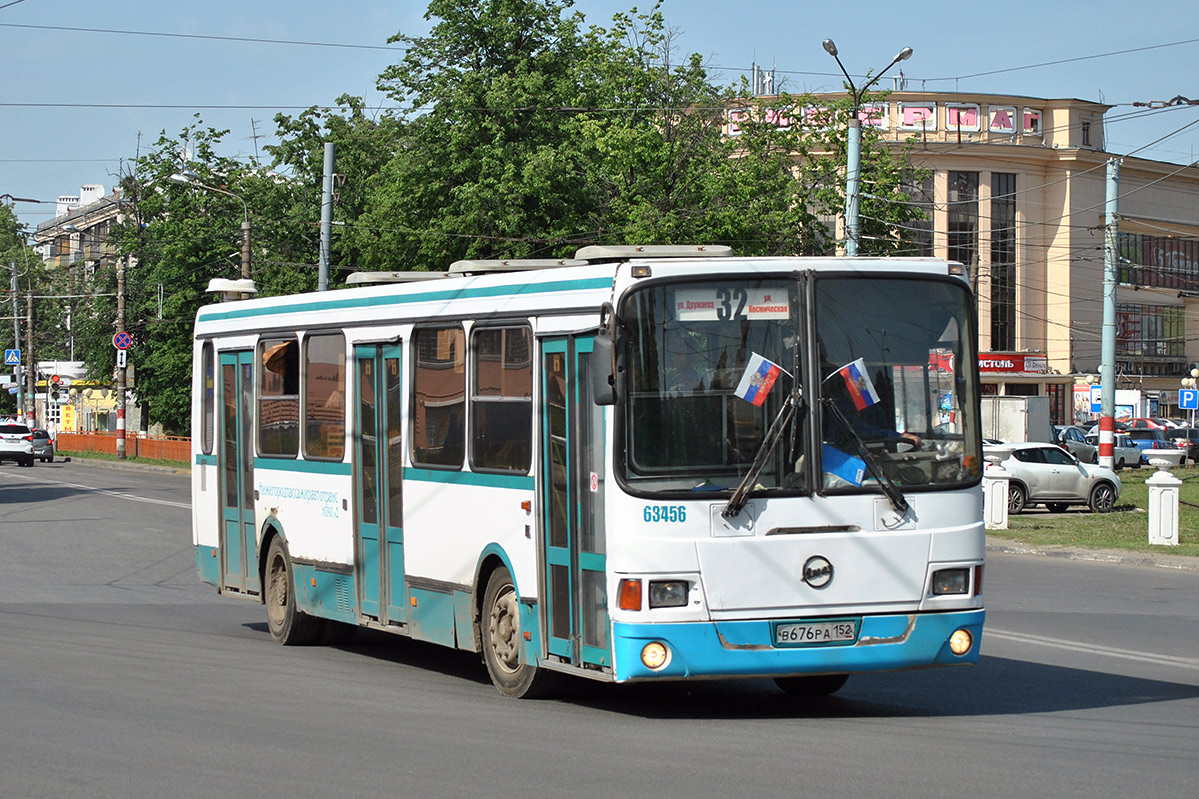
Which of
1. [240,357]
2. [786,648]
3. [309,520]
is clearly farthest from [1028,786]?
[240,357]

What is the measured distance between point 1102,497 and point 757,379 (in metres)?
25.4

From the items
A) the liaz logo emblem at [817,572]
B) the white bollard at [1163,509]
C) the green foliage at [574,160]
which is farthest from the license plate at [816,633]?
the green foliage at [574,160]

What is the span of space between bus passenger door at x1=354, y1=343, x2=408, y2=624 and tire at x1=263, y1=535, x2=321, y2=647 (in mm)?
1392

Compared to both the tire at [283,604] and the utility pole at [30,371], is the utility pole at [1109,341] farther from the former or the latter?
the utility pole at [30,371]

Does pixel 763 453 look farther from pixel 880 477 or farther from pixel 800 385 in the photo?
pixel 880 477

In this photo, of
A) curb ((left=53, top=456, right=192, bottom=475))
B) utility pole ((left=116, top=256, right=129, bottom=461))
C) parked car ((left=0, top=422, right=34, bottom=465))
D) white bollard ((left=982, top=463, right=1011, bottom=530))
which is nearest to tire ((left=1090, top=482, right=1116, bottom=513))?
white bollard ((left=982, top=463, right=1011, bottom=530))

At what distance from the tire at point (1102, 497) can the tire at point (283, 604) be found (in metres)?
22.5

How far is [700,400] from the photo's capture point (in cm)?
846

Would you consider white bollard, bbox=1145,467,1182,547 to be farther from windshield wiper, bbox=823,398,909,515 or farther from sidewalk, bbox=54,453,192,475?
sidewalk, bbox=54,453,192,475

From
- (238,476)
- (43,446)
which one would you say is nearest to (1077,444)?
(43,446)

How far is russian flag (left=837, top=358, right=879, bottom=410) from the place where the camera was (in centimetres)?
867

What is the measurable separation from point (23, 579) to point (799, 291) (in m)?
12.7

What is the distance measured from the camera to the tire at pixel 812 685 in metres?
9.84

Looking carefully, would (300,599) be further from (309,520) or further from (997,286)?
(997,286)
